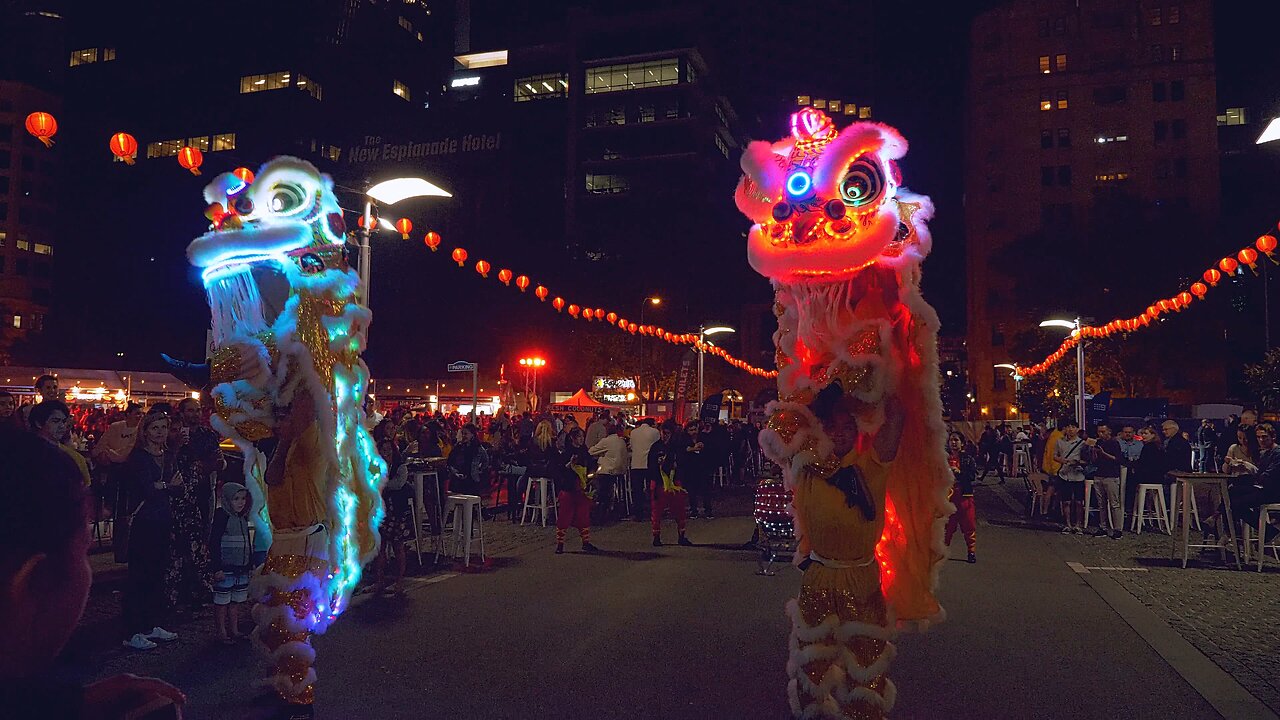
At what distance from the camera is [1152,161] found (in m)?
59.3

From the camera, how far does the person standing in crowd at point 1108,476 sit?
13.2 metres

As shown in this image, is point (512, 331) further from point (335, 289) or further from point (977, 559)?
point (335, 289)

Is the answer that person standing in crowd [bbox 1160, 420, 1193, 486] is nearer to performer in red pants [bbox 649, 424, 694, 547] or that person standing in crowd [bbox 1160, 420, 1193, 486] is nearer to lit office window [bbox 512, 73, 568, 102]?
performer in red pants [bbox 649, 424, 694, 547]

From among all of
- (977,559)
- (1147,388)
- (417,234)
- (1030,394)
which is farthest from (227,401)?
(417,234)

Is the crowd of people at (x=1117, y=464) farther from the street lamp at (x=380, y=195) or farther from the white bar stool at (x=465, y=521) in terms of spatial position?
the street lamp at (x=380, y=195)

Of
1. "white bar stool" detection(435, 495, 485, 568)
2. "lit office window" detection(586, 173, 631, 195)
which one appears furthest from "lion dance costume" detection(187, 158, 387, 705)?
"lit office window" detection(586, 173, 631, 195)

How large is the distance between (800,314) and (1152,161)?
220ft

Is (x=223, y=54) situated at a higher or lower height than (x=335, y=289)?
higher

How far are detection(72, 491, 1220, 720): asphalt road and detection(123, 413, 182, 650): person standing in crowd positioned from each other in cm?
33

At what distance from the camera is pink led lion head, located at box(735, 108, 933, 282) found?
167 inches

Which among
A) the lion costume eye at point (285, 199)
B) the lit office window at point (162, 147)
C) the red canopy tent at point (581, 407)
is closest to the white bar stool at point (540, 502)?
the lion costume eye at point (285, 199)

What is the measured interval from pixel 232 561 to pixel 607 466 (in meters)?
8.14

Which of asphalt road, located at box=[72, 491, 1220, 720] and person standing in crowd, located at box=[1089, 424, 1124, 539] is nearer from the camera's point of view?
asphalt road, located at box=[72, 491, 1220, 720]

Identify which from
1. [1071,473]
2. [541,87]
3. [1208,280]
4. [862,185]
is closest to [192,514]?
[862,185]
